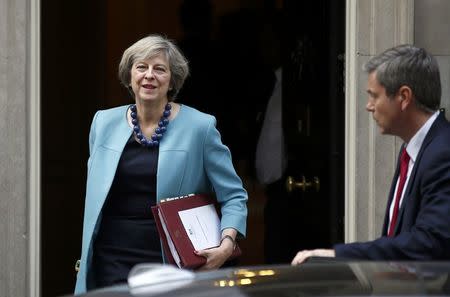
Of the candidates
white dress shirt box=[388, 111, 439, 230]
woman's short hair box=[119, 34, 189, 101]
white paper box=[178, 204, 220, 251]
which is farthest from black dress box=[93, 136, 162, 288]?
white dress shirt box=[388, 111, 439, 230]

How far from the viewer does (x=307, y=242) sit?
8.30 metres

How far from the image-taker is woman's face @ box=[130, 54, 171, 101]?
520cm

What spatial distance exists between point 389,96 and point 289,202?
4.30 meters

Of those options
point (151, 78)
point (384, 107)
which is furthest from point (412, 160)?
point (151, 78)

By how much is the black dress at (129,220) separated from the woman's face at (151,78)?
29cm

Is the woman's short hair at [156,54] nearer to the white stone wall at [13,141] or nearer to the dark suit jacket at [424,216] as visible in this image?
the dark suit jacket at [424,216]

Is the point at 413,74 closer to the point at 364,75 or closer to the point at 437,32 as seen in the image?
the point at 364,75

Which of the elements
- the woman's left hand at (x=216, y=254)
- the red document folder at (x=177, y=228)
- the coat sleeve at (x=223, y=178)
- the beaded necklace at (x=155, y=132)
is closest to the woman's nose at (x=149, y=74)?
the beaded necklace at (x=155, y=132)

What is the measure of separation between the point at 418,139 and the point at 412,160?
0.26 ft

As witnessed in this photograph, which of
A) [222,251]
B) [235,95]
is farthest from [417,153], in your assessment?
[235,95]

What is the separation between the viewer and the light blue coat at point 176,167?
5.07 m

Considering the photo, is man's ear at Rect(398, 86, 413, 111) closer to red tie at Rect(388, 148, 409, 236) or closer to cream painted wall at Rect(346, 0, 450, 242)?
red tie at Rect(388, 148, 409, 236)

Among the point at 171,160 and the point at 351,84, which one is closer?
the point at 171,160

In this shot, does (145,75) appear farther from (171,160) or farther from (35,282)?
(35,282)
